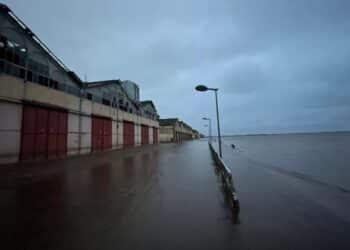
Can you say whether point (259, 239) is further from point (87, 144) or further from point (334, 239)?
point (87, 144)

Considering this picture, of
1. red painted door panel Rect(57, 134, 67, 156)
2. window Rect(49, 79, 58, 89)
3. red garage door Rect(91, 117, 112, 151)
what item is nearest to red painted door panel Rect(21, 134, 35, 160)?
red painted door panel Rect(57, 134, 67, 156)

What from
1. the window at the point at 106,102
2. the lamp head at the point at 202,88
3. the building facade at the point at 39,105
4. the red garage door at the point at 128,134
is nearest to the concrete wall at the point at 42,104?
the building facade at the point at 39,105

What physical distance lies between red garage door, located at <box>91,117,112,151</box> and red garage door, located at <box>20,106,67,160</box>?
372 cm

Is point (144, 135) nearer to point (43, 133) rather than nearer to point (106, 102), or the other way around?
point (106, 102)

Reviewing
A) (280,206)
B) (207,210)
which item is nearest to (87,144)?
(207,210)

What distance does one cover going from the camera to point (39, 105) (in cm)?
1169

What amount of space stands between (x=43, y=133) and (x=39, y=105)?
80.9 inches

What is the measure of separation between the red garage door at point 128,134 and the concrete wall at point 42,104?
8.26 feet

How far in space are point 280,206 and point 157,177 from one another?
4594 millimetres

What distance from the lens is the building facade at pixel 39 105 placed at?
10.1 meters

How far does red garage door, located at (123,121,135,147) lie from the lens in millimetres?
23953

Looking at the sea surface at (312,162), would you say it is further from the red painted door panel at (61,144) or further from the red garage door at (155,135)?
the red garage door at (155,135)

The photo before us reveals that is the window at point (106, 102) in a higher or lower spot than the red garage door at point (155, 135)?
higher

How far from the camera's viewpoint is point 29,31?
40.8ft
